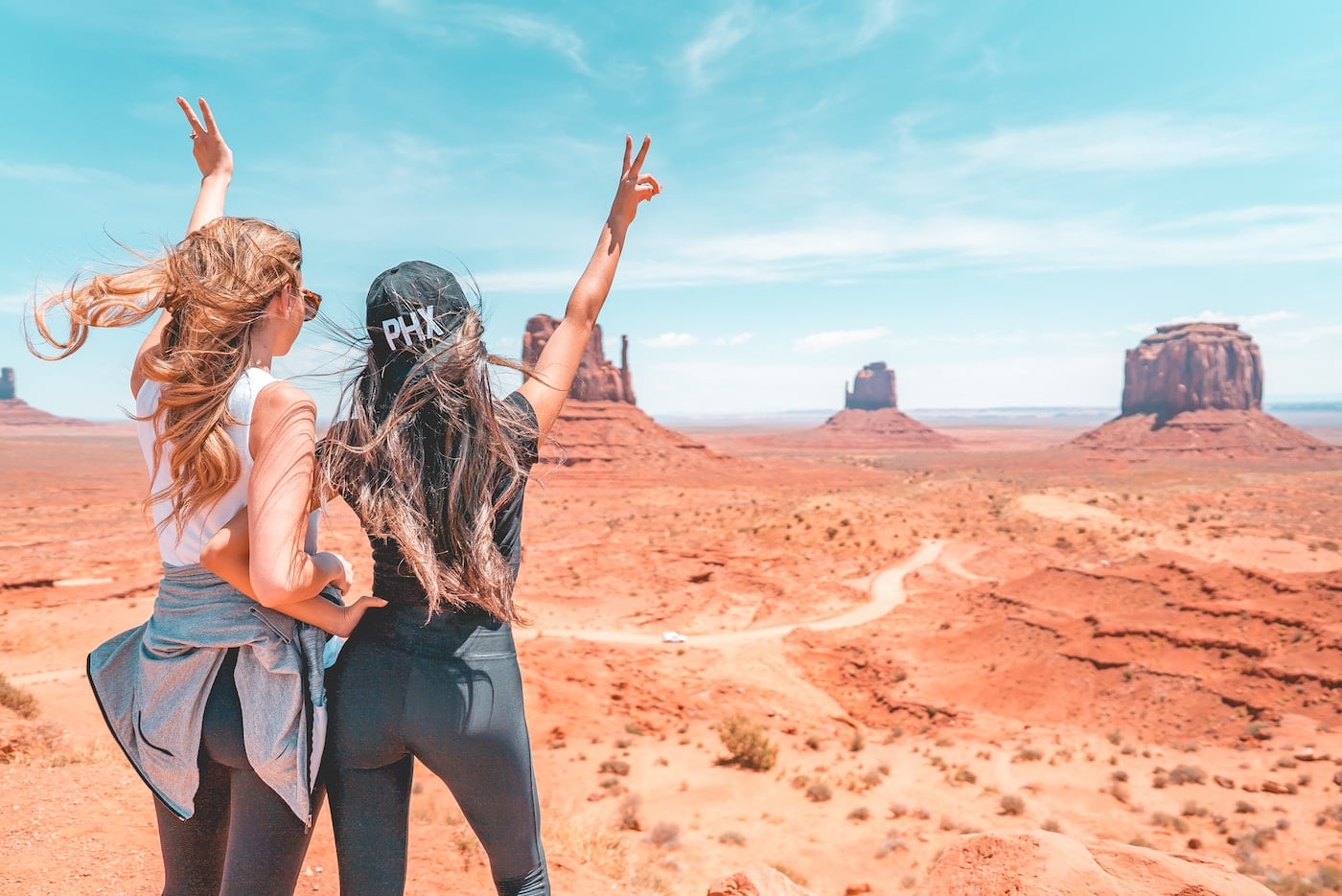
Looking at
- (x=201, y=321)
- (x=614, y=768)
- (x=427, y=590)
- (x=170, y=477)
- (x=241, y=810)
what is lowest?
(x=614, y=768)

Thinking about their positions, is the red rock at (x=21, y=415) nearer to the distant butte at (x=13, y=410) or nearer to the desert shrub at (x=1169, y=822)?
the distant butte at (x=13, y=410)

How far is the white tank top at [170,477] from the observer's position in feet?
5.45

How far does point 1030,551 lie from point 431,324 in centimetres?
2525

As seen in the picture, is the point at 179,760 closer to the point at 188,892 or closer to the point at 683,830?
the point at 188,892

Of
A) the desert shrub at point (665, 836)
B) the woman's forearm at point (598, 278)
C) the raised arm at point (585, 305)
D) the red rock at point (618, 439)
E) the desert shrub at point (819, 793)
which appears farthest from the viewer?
the red rock at point (618, 439)

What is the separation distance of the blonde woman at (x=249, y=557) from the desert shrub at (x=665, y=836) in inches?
259

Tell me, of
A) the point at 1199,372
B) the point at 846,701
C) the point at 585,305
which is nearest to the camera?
the point at 585,305

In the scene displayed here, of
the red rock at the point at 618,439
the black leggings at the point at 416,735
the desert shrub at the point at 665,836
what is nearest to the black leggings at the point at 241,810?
the black leggings at the point at 416,735

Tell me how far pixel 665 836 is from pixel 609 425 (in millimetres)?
61646

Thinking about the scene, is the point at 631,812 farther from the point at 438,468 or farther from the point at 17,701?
the point at 438,468

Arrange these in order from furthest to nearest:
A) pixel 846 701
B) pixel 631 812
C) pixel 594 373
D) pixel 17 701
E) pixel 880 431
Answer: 1. pixel 880 431
2. pixel 594 373
3. pixel 846 701
4. pixel 631 812
5. pixel 17 701

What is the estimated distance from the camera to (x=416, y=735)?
1.67m

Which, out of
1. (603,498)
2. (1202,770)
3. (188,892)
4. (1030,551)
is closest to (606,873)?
(188,892)

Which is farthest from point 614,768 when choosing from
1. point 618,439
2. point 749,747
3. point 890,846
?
point 618,439
